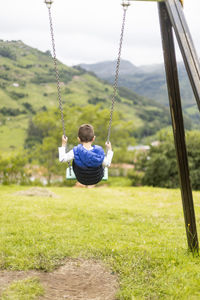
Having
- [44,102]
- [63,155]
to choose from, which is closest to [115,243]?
[63,155]

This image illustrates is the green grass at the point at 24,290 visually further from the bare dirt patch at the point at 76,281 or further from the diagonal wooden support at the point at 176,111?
the diagonal wooden support at the point at 176,111

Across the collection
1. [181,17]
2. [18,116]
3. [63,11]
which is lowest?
[181,17]

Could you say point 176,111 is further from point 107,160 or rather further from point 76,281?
point 76,281

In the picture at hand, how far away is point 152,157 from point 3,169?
12324mm

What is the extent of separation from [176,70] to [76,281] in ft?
9.52

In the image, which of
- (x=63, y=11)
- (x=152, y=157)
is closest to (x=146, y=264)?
(x=63, y=11)

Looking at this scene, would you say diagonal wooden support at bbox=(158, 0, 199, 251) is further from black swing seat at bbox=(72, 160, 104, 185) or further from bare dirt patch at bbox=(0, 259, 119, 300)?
bare dirt patch at bbox=(0, 259, 119, 300)

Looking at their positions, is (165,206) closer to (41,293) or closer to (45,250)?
(45,250)

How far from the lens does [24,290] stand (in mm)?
3662

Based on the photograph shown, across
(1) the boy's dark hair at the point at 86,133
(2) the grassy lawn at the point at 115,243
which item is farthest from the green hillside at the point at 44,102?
(1) the boy's dark hair at the point at 86,133

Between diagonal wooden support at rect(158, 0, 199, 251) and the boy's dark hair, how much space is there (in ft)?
3.74

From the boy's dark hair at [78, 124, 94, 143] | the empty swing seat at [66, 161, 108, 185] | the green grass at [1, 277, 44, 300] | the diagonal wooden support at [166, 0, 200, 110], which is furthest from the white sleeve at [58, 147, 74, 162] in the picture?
the diagonal wooden support at [166, 0, 200, 110]

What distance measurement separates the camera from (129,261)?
4.45 metres

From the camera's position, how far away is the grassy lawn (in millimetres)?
3881
